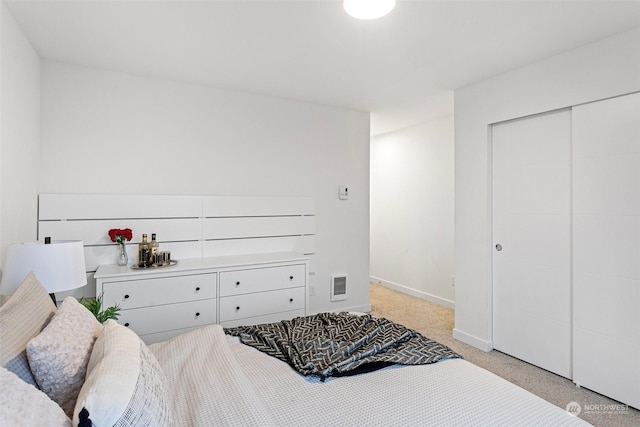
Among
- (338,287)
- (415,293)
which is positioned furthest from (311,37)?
(415,293)

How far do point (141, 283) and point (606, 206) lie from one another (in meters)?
3.30

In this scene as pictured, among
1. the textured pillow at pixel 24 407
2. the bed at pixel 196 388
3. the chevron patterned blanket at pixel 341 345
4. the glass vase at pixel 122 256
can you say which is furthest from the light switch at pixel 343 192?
the textured pillow at pixel 24 407

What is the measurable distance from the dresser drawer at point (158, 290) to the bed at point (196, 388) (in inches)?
44.3

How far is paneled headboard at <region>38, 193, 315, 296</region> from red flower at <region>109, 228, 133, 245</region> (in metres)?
0.13

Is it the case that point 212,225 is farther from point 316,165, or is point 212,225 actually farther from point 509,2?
point 509,2

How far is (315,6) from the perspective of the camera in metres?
1.98

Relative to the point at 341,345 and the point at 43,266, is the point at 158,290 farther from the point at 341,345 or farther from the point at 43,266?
the point at 341,345

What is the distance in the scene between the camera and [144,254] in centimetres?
281

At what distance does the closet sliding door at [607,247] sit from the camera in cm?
219

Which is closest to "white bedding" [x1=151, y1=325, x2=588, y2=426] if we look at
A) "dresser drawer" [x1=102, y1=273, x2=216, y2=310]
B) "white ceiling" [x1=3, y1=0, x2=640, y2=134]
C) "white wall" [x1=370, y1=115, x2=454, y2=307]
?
"dresser drawer" [x1=102, y1=273, x2=216, y2=310]

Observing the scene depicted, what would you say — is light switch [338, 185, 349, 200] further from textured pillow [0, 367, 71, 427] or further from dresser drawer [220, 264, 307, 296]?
textured pillow [0, 367, 71, 427]

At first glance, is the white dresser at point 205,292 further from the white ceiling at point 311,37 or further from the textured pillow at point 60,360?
the white ceiling at point 311,37

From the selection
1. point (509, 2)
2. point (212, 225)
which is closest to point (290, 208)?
point (212, 225)

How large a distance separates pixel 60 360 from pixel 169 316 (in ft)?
5.66
